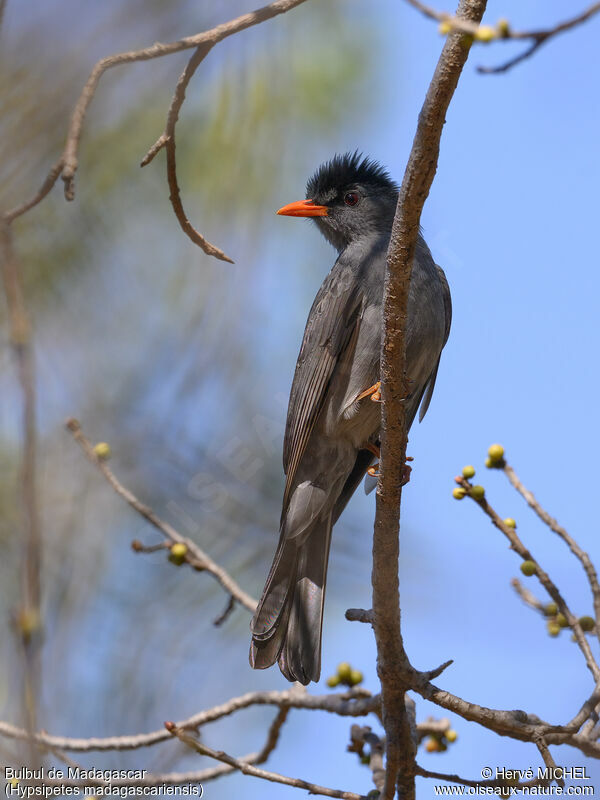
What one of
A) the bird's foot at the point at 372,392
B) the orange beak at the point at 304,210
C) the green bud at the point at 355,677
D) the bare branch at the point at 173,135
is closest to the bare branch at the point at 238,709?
the green bud at the point at 355,677

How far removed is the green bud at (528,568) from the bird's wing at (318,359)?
1237 millimetres

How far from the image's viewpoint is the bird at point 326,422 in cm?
410

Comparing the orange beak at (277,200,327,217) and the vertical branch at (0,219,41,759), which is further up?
the orange beak at (277,200,327,217)

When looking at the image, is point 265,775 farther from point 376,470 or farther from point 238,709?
point 376,470

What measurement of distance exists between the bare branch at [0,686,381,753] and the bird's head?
2.55 m

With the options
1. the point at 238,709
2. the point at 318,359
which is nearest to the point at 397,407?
the point at 318,359

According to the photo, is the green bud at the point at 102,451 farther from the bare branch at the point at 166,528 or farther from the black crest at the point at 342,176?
the black crest at the point at 342,176

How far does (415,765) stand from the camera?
337 cm

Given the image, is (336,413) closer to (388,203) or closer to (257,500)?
(257,500)

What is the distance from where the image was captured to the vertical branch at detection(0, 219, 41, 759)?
129 cm

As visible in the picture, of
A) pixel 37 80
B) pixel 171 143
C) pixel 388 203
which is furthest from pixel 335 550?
pixel 37 80

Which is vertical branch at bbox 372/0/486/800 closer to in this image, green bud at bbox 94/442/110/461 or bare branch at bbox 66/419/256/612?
bare branch at bbox 66/419/256/612

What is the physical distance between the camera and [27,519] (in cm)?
129

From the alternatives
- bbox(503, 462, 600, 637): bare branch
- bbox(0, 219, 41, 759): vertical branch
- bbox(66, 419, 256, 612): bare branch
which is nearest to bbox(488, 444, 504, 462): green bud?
bbox(503, 462, 600, 637): bare branch
